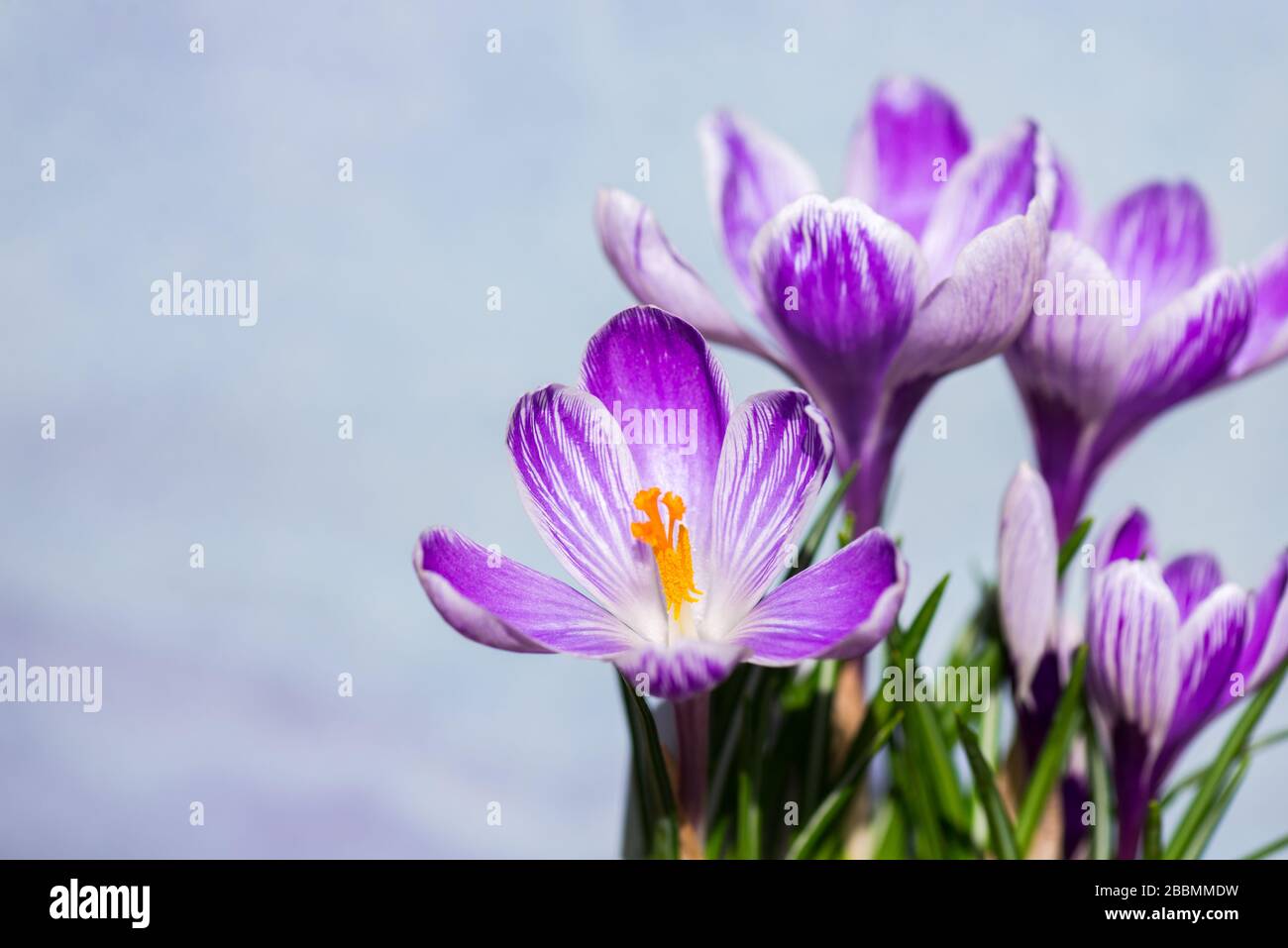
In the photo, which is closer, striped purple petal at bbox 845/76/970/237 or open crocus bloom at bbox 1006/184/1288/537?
open crocus bloom at bbox 1006/184/1288/537

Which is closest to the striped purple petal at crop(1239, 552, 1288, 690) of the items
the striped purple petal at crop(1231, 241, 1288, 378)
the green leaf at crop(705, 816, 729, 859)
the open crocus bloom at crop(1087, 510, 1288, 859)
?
the open crocus bloom at crop(1087, 510, 1288, 859)

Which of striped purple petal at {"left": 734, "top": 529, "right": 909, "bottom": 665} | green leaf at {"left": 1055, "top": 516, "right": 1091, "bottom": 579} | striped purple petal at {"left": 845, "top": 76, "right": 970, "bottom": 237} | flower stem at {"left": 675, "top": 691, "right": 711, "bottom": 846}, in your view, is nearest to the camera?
striped purple petal at {"left": 734, "top": 529, "right": 909, "bottom": 665}

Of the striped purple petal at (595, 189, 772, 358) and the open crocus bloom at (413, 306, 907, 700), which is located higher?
the striped purple petal at (595, 189, 772, 358)

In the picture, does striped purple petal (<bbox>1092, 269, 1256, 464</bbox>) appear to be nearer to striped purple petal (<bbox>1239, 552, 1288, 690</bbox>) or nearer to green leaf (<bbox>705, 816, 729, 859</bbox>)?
striped purple petal (<bbox>1239, 552, 1288, 690</bbox>)

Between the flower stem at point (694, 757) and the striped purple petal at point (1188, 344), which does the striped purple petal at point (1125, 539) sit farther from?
the flower stem at point (694, 757)

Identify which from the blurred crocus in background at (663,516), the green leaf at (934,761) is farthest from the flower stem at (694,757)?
the green leaf at (934,761)
